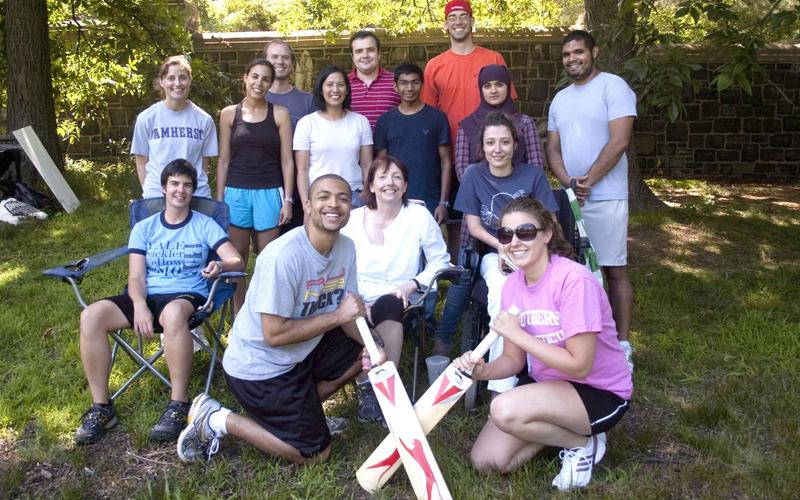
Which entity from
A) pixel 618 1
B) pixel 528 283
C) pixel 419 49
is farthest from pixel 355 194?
pixel 419 49

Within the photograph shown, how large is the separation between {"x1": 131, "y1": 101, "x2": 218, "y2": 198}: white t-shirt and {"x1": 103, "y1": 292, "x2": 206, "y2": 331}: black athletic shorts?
0.71 metres

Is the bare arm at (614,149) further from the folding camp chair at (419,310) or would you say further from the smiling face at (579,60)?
the folding camp chair at (419,310)

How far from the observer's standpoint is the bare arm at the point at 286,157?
426 centimetres

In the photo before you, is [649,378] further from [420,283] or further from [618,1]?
[618,1]

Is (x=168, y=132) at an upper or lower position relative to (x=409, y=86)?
lower

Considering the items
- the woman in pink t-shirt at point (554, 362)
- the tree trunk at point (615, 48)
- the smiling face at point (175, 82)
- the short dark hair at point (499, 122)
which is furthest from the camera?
the tree trunk at point (615, 48)

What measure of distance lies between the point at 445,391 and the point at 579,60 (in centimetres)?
Answer: 202

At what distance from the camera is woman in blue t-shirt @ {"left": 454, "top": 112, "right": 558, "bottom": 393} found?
370 cm

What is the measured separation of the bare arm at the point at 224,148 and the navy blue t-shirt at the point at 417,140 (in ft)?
2.66

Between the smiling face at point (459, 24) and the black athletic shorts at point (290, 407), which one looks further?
the smiling face at point (459, 24)

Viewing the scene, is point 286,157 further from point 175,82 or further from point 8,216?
point 8,216

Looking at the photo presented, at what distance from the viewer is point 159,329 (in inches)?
137

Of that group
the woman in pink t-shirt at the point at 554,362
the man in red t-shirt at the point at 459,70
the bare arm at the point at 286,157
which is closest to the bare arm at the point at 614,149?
the man in red t-shirt at the point at 459,70

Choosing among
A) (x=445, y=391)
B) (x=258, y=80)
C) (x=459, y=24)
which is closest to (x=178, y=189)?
(x=258, y=80)
